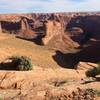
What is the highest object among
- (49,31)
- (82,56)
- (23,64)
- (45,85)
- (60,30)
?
(45,85)

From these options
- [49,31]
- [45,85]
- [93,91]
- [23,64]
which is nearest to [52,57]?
[49,31]

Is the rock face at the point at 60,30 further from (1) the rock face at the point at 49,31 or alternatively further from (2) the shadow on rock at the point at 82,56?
(2) the shadow on rock at the point at 82,56

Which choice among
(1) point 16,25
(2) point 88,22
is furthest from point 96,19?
(1) point 16,25

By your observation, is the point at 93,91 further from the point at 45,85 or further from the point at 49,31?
the point at 49,31

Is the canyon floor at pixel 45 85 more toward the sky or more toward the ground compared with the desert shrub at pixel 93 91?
more toward the ground

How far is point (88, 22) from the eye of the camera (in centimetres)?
10675

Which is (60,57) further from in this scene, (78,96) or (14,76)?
(78,96)

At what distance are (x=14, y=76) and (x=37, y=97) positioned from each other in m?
4.03

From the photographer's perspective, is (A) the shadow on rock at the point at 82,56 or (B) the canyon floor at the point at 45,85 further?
(A) the shadow on rock at the point at 82,56

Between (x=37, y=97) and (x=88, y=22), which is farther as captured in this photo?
(x=88, y=22)

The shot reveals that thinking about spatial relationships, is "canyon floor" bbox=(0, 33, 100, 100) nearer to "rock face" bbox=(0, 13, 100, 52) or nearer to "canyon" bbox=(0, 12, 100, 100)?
"canyon" bbox=(0, 12, 100, 100)

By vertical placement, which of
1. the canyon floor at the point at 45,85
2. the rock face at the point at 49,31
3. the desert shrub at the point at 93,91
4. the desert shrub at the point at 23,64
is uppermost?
the desert shrub at the point at 93,91

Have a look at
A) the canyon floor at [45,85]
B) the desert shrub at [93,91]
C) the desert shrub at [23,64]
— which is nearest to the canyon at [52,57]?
the canyon floor at [45,85]

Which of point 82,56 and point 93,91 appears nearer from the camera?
point 93,91
